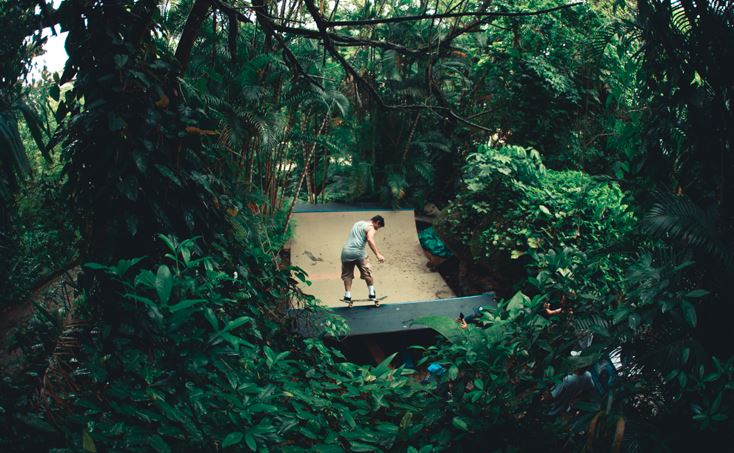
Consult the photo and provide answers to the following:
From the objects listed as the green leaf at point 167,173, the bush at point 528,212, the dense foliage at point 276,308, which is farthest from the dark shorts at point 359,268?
the green leaf at point 167,173

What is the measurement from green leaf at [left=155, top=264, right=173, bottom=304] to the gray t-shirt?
536cm

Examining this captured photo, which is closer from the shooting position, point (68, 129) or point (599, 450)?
point (599, 450)

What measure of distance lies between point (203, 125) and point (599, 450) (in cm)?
254

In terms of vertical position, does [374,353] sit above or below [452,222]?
below

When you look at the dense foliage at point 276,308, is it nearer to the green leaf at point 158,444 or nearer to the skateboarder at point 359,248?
the green leaf at point 158,444

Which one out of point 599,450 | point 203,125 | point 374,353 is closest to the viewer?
point 599,450

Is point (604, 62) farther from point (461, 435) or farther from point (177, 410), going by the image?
point (177, 410)

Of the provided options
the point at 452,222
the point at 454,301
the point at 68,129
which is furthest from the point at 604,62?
the point at 68,129

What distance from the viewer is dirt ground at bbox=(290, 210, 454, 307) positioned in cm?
883

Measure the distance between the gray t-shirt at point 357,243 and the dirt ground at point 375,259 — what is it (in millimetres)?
1180

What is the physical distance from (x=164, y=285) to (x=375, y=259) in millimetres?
8361

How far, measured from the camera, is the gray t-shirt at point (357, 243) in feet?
23.4

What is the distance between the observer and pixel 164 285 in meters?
1.71

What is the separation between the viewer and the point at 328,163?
12438 millimetres
